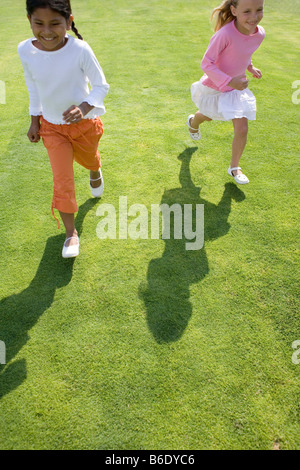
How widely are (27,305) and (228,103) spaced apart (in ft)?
7.49

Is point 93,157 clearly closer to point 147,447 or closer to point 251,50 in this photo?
point 251,50

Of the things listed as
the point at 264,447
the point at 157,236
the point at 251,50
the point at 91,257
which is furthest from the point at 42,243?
the point at 251,50

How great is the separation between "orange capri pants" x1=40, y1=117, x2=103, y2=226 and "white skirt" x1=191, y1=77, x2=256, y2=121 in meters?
1.13

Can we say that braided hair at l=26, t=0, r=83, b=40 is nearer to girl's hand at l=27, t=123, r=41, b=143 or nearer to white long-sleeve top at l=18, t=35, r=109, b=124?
white long-sleeve top at l=18, t=35, r=109, b=124

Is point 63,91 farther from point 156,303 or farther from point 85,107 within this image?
point 156,303

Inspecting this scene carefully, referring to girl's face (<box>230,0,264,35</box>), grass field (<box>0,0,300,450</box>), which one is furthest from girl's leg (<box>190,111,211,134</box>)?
girl's face (<box>230,0,264,35</box>)

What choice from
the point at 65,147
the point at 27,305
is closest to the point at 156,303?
the point at 27,305

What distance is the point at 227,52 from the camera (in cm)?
267

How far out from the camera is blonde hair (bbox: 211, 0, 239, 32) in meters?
2.54

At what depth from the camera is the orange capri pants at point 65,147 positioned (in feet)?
7.56

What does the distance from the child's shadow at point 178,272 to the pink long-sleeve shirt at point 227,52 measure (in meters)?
0.95

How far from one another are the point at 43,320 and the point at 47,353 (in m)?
0.24

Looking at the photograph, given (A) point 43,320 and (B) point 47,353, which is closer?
(B) point 47,353

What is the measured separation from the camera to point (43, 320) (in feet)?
Answer: 7.09
